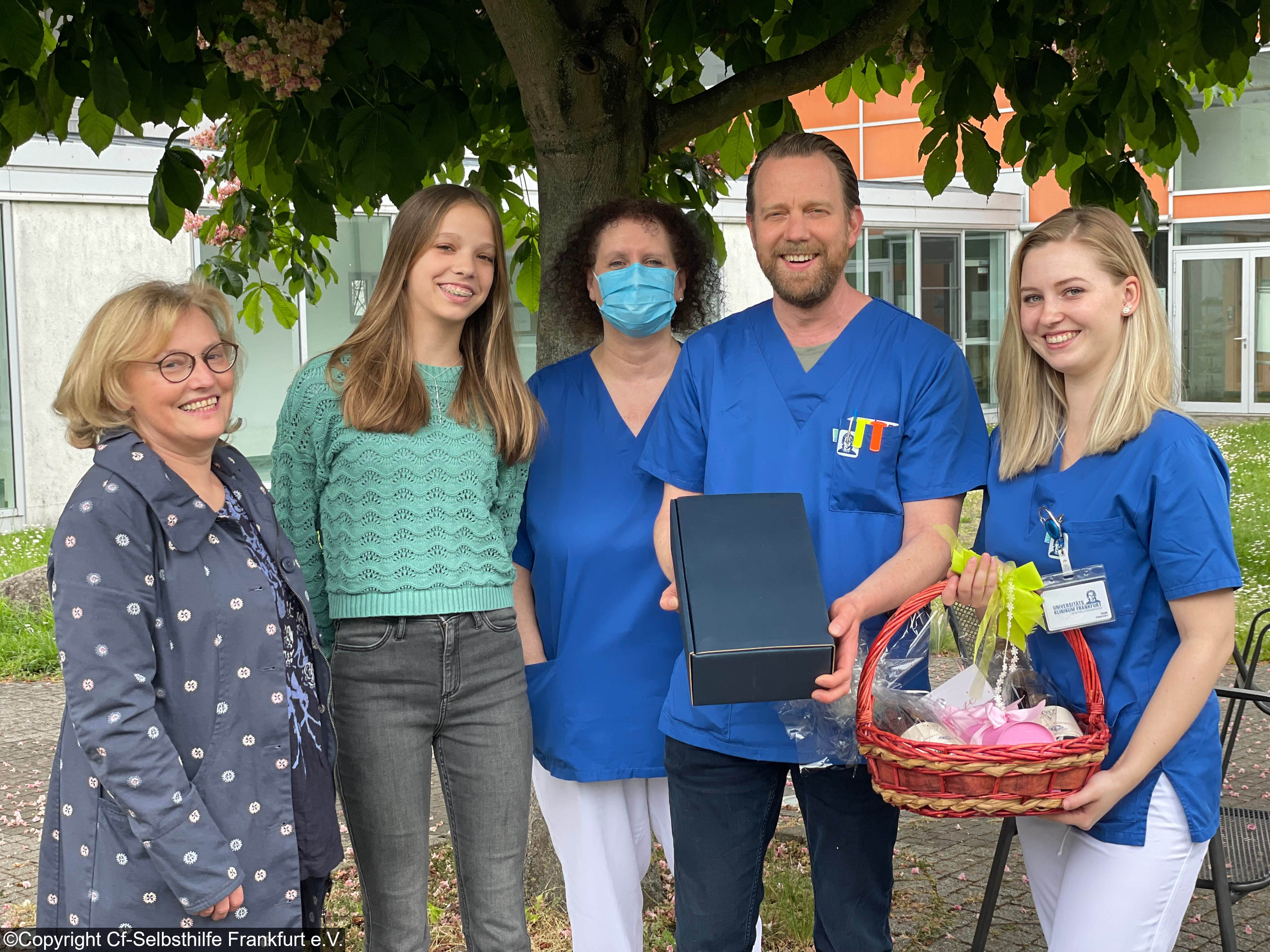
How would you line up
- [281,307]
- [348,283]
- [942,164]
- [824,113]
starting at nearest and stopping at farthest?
[942,164] → [281,307] → [348,283] → [824,113]

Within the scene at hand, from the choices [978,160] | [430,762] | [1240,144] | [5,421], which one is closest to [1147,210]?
[978,160]

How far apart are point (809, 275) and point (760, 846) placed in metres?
1.21

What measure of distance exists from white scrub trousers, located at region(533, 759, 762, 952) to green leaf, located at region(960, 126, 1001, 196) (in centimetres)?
223

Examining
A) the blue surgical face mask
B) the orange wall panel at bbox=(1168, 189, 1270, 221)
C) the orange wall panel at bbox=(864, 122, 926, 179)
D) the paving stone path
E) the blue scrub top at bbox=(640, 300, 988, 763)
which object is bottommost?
the paving stone path

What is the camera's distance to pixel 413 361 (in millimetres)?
2674

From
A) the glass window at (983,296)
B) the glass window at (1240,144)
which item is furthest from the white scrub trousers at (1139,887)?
the glass window at (1240,144)

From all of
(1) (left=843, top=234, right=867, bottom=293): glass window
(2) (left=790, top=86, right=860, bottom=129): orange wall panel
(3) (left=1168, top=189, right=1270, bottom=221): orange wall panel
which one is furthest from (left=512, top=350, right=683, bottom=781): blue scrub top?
(3) (left=1168, top=189, right=1270, bottom=221): orange wall panel

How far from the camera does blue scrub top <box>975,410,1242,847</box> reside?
7.04 ft

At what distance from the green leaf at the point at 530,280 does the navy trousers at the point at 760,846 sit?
2.90m

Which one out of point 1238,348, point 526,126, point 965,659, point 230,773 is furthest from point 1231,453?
point 230,773

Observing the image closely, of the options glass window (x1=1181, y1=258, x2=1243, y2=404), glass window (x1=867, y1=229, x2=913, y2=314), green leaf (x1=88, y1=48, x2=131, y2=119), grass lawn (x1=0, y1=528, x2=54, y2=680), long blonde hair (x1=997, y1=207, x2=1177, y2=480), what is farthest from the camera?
glass window (x1=1181, y1=258, x2=1243, y2=404)

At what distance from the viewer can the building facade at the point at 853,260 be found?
414 inches

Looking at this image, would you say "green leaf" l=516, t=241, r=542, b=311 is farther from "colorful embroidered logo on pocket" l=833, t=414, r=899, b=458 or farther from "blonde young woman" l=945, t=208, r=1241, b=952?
"blonde young woman" l=945, t=208, r=1241, b=952

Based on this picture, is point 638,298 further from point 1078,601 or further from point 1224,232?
point 1224,232
